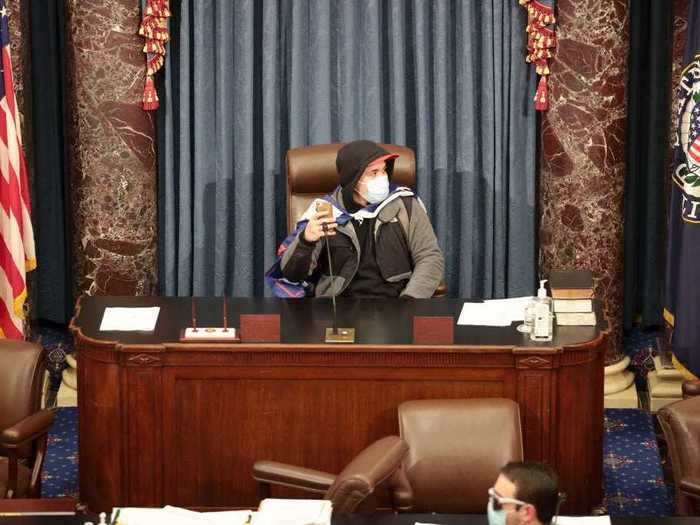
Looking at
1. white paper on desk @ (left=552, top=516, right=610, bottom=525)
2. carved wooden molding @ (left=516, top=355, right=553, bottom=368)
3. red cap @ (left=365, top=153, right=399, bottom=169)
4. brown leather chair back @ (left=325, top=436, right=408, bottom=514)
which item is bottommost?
white paper on desk @ (left=552, top=516, right=610, bottom=525)

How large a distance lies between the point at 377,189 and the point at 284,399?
1.29 m

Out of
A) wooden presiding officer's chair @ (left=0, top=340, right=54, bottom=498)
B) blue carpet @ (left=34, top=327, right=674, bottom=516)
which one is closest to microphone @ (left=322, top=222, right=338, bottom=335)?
wooden presiding officer's chair @ (left=0, top=340, right=54, bottom=498)

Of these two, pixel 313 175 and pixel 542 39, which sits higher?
pixel 542 39

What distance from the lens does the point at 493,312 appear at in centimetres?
586

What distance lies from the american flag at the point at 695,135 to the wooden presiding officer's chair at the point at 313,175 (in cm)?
133

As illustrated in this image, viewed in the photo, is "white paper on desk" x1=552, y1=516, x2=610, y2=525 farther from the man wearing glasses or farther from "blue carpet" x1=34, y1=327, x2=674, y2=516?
"blue carpet" x1=34, y1=327, x2=674, y2=516

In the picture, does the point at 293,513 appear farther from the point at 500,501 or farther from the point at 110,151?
the point at 110,151

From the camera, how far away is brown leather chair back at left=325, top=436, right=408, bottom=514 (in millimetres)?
4184

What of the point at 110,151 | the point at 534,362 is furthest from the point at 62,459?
the point at 534,362

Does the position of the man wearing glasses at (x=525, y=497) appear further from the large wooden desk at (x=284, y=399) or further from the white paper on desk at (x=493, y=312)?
the white paper on desk at (x=493, y=312)

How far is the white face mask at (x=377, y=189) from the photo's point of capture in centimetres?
634

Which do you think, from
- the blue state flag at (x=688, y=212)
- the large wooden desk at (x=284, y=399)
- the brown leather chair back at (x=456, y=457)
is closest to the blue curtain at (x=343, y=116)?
the blue state flag at (x=688, y=212)

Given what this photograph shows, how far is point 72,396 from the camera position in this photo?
736 cm

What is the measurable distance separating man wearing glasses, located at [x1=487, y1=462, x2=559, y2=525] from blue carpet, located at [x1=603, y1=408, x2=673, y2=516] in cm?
239
